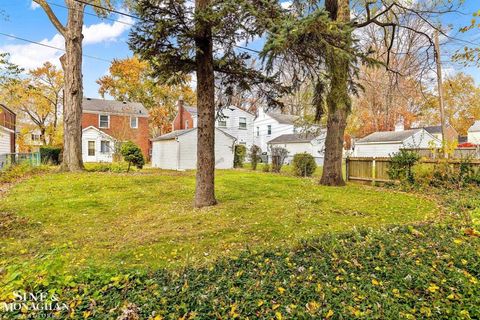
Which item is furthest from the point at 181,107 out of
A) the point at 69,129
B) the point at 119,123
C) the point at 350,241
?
the point at 350,241

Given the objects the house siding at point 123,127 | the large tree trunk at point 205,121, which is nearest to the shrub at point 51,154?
the house siding at point 123,127

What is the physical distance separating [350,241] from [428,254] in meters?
0.85

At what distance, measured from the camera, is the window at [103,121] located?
26500 mm

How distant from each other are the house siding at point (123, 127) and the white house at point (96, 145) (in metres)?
0.91

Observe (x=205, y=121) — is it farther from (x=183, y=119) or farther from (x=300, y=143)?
(x=300, y=143)

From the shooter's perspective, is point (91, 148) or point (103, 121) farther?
point (103, 121)

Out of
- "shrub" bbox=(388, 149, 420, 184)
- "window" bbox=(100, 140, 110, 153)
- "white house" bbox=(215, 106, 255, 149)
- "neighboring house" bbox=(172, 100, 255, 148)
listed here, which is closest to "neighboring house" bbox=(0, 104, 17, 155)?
"window" bbox=(100, 140, 110, 153)

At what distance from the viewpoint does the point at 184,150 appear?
19281 mm

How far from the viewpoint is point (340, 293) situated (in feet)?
8.55

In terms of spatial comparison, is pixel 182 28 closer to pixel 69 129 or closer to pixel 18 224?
pixel 18 224

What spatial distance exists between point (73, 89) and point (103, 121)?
15239mm

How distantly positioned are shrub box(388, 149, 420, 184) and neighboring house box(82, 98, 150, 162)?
782 inches

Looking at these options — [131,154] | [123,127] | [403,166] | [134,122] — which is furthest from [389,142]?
[123,127]

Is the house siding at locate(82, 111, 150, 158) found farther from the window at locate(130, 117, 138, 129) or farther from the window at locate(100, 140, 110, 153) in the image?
the window at locate(100, 140, 110, 153)
